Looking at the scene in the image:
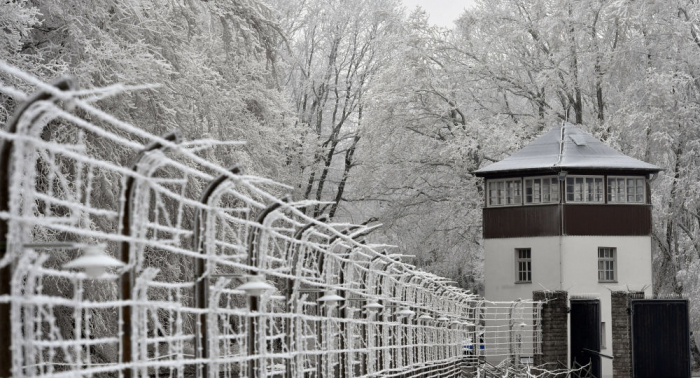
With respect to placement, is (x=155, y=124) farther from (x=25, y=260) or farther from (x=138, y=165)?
(x=25, y=260)

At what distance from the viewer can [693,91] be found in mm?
39094

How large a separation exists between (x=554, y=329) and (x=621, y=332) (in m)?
2.02

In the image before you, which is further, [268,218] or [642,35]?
[642,35]

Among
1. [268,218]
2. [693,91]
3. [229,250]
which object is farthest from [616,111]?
[268,218]

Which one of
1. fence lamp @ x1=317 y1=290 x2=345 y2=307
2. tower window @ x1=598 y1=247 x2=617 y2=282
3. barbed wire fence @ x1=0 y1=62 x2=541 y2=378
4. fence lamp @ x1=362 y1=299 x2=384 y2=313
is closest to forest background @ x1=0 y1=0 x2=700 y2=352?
tower window @ x1=598 y1=247 x2=617 y2=282

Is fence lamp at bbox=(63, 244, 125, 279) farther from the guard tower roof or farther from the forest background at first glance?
the guard tower roof

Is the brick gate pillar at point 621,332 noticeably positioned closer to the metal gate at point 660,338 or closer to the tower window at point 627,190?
the metal gate at point 660,338

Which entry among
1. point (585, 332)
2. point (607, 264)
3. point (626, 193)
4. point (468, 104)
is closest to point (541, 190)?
point (626, 193)

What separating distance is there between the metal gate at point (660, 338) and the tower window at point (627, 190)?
11170 millimetres

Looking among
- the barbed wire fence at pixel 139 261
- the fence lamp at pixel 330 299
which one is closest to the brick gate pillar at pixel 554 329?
the barbed wire fence at pixel 139 261

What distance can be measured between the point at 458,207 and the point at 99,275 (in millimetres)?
37964

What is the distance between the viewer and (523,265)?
3866 cm

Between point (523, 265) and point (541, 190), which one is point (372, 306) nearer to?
point (541, 190)

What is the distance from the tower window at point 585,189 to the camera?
38.0 meters
